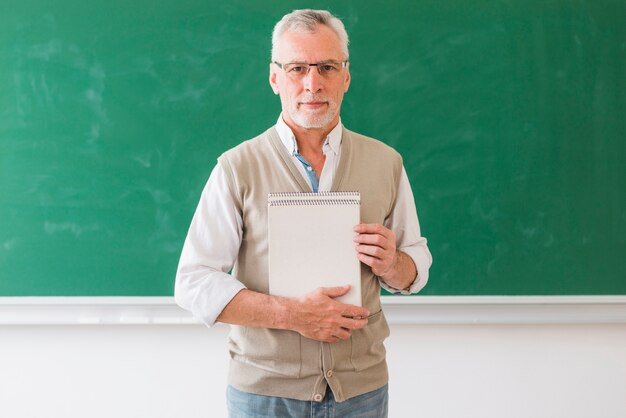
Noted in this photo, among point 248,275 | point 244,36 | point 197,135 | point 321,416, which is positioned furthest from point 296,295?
point 244,36

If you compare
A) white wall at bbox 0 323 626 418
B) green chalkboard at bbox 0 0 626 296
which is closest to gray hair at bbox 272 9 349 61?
green chalkboard at bbox 0 0 626 296

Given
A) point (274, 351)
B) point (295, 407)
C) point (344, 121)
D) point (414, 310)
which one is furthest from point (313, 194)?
point (414, 310)

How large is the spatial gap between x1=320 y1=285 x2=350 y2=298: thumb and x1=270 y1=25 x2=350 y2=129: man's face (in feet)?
1.16

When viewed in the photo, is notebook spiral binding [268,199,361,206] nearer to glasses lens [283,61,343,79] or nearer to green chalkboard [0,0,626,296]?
glasses lens [283,61,343,79]

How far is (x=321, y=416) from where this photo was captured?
135cm

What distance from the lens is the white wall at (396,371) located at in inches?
87.4

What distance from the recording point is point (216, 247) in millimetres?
1378

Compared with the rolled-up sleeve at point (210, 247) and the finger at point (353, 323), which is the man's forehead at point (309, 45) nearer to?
the rolled-up sleeve at point (210, 247)

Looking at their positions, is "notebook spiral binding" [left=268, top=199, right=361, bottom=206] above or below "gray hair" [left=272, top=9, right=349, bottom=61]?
below

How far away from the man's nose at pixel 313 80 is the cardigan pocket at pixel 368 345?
52 cm

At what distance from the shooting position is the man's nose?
53.2 inches

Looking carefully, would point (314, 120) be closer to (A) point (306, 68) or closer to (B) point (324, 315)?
(A) point (306, 68)

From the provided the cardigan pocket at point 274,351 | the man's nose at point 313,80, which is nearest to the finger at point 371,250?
the cardigan pocket at point 274,351

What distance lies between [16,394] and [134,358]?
0.43 metres
